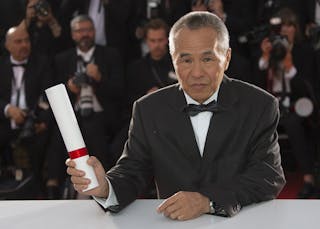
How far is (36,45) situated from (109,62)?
554 millimetres

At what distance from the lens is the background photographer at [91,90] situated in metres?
3.70

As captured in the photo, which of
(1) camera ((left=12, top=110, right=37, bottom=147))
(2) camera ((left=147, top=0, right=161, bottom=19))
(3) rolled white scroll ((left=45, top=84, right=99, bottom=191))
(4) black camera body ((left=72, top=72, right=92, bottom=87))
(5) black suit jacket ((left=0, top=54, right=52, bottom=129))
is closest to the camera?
(3) rolled white scroll ((left=45, top=84, right=99, bottom=191))

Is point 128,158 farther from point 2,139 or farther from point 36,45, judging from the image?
point 36,45

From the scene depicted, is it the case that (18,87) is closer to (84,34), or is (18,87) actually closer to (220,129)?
(84,34)

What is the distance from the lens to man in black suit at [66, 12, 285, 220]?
1506 millimetres

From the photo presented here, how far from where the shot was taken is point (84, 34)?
3.86 meters

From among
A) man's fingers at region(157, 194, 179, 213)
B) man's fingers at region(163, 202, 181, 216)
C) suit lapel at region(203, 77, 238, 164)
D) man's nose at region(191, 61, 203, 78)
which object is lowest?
man's fingers at region(163, 202, 181, 216)

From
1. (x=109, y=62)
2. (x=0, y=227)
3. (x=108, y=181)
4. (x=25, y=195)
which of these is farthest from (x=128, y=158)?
(x=109, y=62)

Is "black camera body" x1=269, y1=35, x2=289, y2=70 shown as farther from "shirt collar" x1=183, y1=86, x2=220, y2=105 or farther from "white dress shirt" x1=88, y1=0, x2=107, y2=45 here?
"shirt collar" x1=183, y1=86, x2=220, y2=105

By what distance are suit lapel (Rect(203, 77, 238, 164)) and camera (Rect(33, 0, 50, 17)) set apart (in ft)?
8.66

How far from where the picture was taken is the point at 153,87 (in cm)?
376

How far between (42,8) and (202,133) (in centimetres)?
265

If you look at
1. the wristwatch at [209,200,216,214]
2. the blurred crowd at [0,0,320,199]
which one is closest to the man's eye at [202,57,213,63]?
the wristwatch at [209,200,216,214]

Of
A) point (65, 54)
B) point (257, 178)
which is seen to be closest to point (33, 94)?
point (65, 54)
